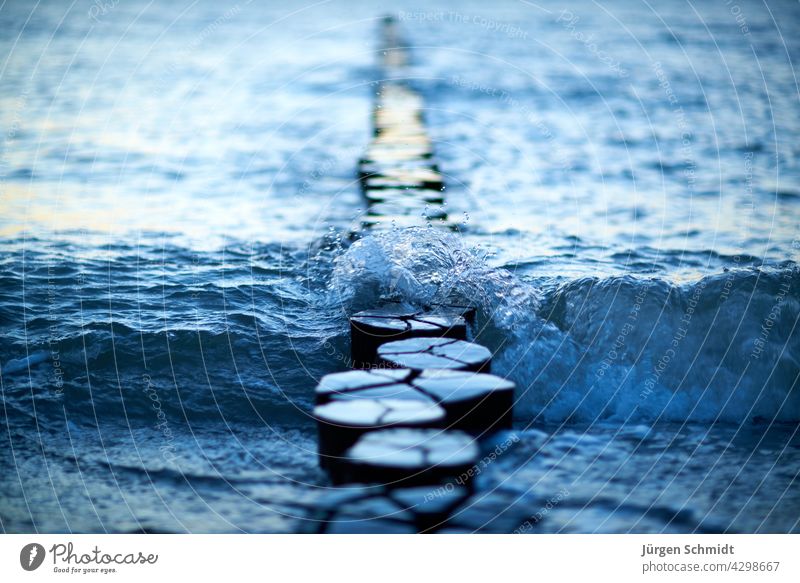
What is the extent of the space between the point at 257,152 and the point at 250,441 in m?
7.08

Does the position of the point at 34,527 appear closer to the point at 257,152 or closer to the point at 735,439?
the point at 735,439

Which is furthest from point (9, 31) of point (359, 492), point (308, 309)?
point (359, 492)

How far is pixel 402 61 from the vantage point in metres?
17.7
